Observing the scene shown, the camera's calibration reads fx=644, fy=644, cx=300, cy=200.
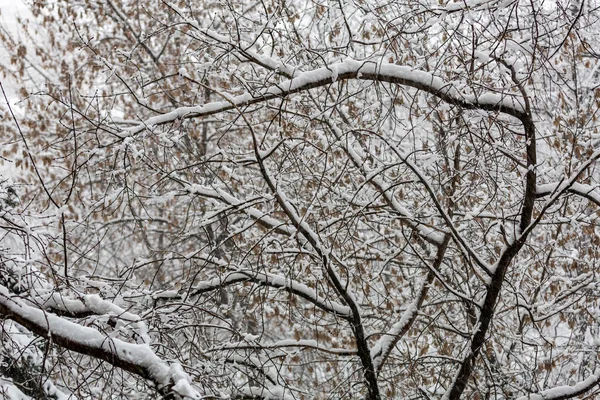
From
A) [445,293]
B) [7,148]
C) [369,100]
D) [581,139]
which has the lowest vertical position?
[445,293]

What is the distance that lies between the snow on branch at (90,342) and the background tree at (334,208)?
0.04 ft

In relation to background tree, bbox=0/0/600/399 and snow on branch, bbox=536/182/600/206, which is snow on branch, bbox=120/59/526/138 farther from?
snow on branch, bbox=536/182/600/206

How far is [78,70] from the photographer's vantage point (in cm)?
1038

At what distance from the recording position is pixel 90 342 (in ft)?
9.62

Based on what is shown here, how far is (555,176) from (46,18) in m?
8.19

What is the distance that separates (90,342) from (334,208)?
407 centimetres

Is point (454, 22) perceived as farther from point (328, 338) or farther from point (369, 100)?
point (328, 338)

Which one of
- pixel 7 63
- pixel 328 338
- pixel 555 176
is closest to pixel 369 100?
pixel 555 176

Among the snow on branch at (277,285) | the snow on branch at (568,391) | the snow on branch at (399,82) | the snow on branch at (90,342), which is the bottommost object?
the snow on branch at (90,342)

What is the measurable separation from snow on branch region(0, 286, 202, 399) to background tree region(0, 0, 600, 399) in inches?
0.5

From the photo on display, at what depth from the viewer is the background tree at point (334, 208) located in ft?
12.5

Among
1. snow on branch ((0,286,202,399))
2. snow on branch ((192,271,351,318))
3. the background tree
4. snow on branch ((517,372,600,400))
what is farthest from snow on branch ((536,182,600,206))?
snow on branch ((0,286,202,399))

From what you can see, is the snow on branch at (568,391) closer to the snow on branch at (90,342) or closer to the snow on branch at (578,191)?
the snow on branch at (578,191)

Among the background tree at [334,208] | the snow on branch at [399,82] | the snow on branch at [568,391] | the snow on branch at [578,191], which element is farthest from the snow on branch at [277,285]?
the snow on branch at [578,191]
